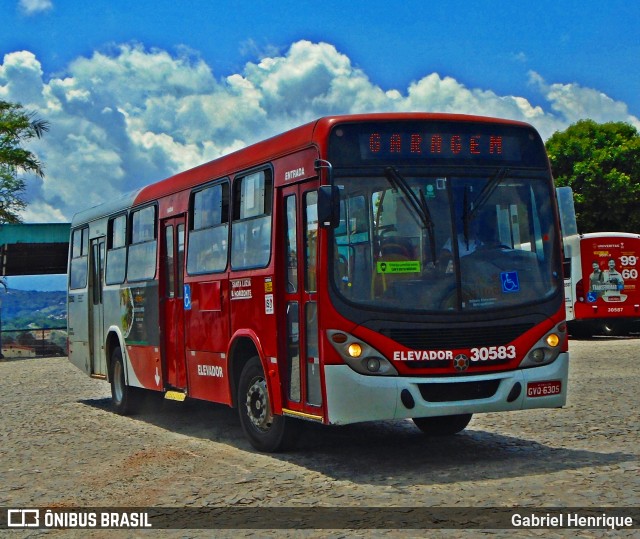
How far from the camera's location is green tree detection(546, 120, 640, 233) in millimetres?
46594

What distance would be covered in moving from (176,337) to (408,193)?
497 centimetres

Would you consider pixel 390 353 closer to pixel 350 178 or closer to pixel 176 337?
pixel 350 178

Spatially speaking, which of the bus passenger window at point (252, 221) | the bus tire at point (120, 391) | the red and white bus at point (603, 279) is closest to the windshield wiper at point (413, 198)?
the bus passenger window at point (252, 221)

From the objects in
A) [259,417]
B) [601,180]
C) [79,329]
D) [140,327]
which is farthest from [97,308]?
[601,180]

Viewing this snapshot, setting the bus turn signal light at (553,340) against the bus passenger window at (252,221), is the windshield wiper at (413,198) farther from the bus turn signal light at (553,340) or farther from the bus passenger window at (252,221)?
the bus passenger window at (252,221)

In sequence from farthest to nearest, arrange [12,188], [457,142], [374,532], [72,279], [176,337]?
[12,188] < [72,279] < [176,337] < [457,142] < [374,532]

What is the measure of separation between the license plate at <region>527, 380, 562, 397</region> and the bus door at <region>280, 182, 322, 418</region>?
6.21 feet

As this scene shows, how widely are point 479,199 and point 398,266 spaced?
1.04 meters

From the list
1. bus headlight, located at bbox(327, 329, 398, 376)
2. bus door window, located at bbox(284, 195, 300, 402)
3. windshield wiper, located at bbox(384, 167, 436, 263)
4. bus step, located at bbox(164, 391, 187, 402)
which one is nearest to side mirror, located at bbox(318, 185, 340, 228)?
windshield wiper, located at bbox(384, 167, 436, 263)

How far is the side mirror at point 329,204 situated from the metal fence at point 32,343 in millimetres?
31381

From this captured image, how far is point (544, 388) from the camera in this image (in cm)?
978

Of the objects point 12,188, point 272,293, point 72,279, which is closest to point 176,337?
point 272,293

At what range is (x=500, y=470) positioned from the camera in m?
9.25

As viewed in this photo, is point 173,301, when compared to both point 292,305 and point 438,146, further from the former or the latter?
point 438,146
